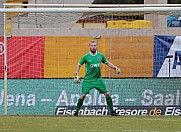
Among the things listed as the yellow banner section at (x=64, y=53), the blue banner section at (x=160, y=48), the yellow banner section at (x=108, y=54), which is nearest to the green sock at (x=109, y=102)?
the yellow banner section at (x=108, y=54)

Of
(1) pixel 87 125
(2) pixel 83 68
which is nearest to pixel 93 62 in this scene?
(2) pixel 83 68

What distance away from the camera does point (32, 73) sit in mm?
23953

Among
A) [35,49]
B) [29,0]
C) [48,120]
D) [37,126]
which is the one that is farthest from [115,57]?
[29,0]

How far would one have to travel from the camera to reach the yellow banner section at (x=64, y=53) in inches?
948

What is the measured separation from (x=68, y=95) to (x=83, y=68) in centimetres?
127

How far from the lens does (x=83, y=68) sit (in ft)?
79.7

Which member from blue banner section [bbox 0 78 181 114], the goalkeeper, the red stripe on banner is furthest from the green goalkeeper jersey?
the red stripe on banner

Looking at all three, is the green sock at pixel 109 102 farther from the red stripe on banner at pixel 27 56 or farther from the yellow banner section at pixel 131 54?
the red stripe on banner at pixel 27 56

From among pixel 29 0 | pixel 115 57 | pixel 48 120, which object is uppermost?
pixel 29 0

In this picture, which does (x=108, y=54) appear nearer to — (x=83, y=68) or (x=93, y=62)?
(x=83, y=68)

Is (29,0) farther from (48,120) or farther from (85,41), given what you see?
(48,120)

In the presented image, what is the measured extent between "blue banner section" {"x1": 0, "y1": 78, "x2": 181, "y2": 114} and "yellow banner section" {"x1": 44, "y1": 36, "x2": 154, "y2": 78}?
0.60 meters

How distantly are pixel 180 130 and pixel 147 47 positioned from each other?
8.50 m

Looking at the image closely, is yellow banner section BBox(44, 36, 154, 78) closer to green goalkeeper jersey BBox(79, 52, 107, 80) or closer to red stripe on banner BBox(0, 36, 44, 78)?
red stripe on banner BBox(0, 36, 44, 78)
